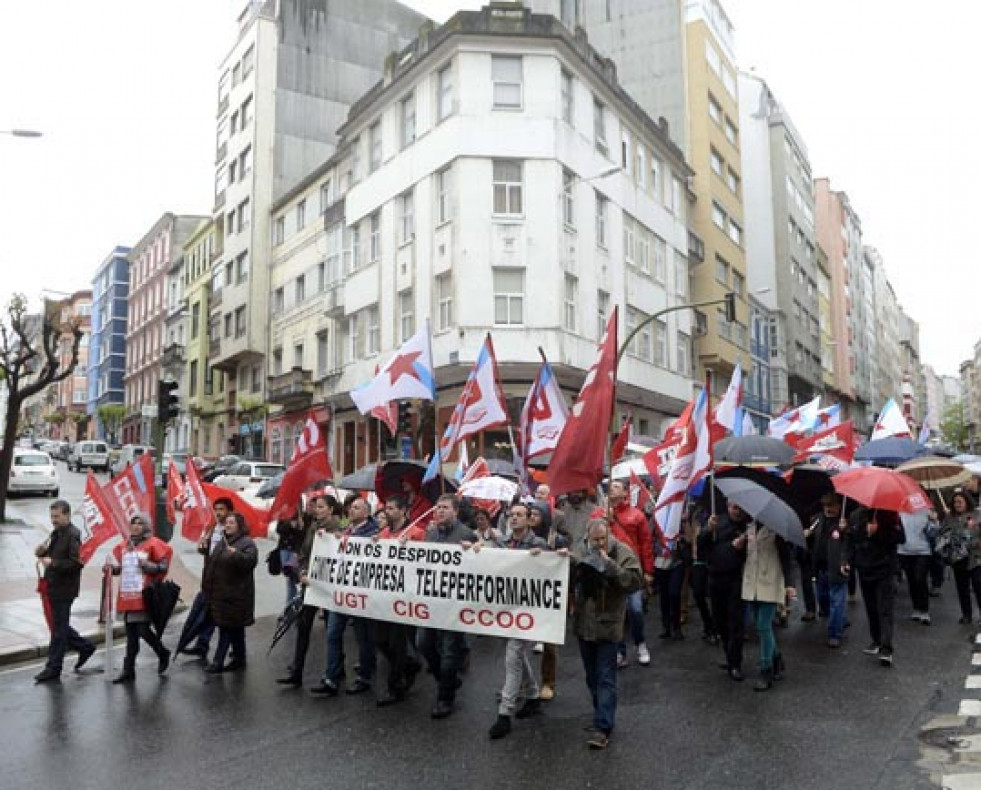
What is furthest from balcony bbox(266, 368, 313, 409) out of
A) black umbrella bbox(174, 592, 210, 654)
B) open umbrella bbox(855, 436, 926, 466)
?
black umbrella bbox(174, 592, 210, 654)

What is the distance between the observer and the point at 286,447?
130 ft

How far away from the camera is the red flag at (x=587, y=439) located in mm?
6988

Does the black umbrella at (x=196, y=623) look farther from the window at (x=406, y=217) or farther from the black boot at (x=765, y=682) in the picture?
the window at (x=406, y=217)

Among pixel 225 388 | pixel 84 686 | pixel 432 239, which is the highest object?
pixel 432 239

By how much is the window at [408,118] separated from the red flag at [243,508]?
20803mm

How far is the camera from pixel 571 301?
91.6 feet

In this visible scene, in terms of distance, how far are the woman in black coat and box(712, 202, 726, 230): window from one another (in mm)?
35908

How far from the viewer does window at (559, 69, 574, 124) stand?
2855cm

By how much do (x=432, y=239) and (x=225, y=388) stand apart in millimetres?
22828

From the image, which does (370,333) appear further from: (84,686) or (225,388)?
(84,686)

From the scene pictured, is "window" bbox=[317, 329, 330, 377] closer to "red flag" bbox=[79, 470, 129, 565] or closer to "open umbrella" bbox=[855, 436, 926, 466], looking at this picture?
"open umbrella" bbox=[855, 436, 926, 466]

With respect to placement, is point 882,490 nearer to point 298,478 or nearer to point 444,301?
point 298,478

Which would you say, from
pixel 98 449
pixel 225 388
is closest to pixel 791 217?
pixel 225 388

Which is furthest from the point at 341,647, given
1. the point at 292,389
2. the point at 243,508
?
the point at 292,389
